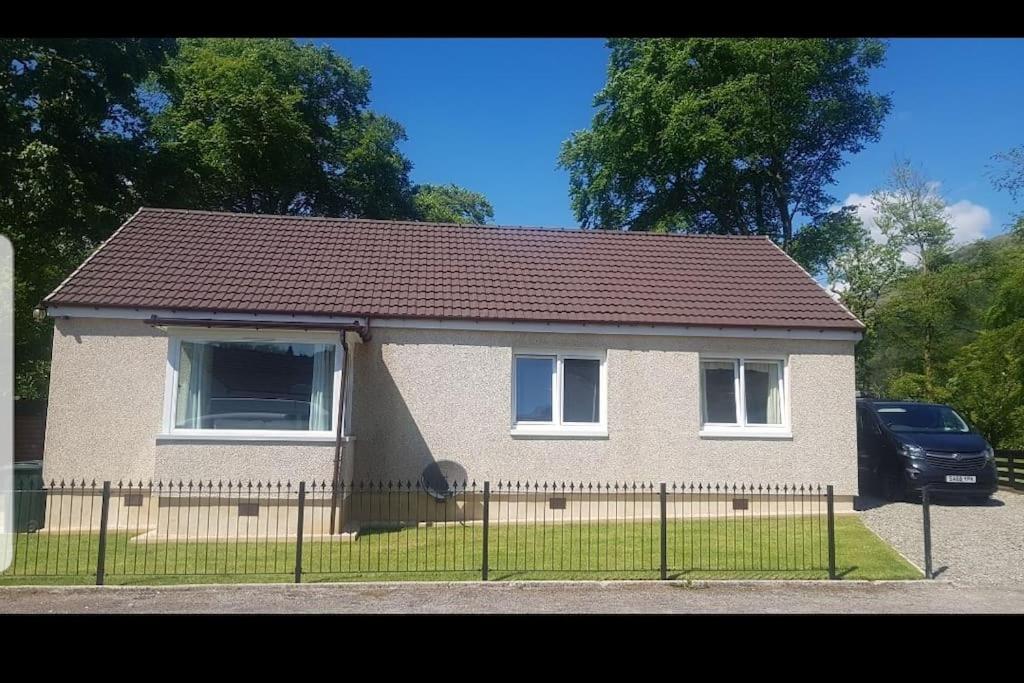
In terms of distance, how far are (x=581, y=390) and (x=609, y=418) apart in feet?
2.01

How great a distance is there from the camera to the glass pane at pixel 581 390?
12.1 meters

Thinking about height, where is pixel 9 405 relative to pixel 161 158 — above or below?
below

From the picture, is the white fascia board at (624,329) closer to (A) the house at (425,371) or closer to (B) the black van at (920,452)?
(A) the house at (425,371)

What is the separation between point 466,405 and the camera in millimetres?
11781

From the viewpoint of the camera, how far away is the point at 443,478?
11500mm

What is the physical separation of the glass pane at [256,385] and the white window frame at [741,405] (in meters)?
5.64

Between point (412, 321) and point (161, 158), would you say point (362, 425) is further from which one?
point (161, 158)

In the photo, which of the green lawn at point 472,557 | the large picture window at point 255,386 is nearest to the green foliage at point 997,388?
the green lawn at point 472,557

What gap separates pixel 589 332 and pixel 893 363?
26825 mm

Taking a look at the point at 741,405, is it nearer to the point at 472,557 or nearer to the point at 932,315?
the point at 472,557

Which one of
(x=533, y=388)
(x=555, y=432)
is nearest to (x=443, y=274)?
(x=533, y=388)

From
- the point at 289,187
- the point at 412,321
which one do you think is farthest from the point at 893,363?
the point at 412,321
